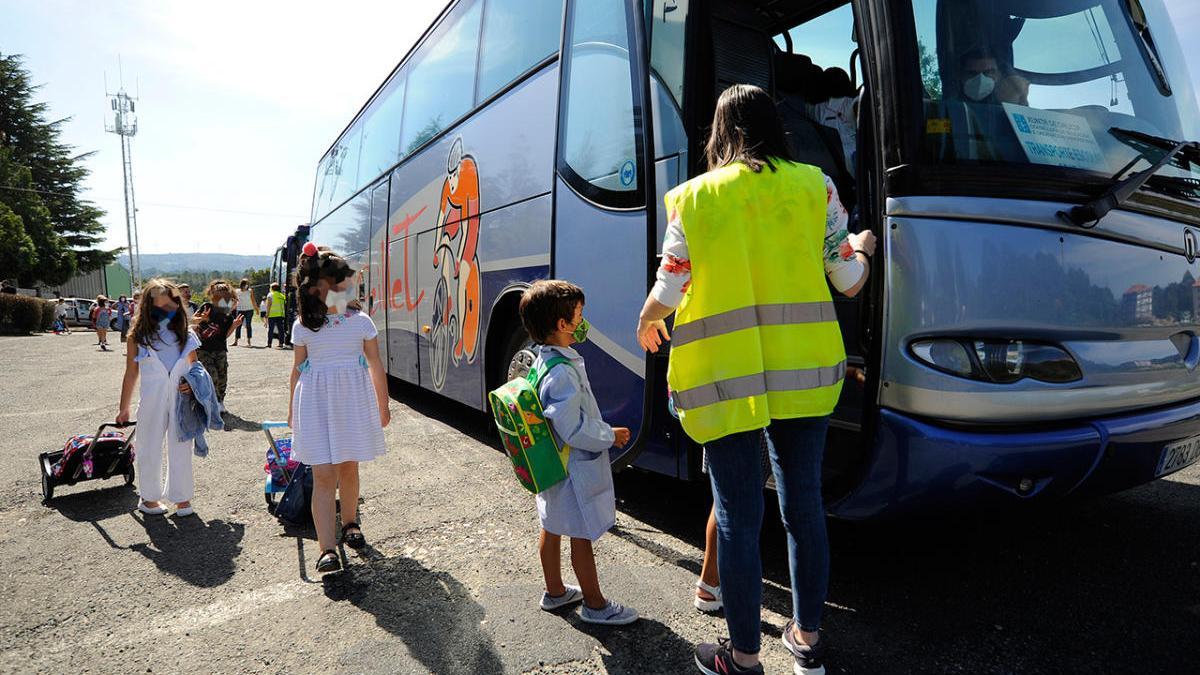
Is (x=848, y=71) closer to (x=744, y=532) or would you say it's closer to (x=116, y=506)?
(x=744, y=532)

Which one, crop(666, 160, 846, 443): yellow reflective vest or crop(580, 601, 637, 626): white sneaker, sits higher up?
crop(666, 160, 846, 443): yellow reflective vest

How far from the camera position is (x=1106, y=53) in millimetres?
3049

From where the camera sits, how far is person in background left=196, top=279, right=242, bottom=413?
7211mm

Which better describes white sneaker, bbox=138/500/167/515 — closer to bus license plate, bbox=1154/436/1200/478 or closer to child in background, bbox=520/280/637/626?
child in background, bbox=520/280/637/626

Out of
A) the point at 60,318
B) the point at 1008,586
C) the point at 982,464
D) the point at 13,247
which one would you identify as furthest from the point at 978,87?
the point at 13,247

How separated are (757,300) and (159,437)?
415 cm

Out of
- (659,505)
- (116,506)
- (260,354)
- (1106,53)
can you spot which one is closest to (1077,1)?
(1106,53)

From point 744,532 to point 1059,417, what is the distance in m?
1.34

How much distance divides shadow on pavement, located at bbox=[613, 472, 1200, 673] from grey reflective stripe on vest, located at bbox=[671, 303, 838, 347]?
1.14 meters

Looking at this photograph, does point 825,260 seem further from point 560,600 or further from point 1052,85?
point 560,600

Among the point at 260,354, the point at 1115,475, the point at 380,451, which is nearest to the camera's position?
the point at 1115,475

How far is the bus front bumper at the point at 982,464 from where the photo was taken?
2381 mm

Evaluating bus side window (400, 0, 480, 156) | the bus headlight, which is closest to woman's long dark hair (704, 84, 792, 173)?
the bus headlight

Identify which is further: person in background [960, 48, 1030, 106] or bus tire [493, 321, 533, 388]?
bus tire [493, 321, 533, 388]
